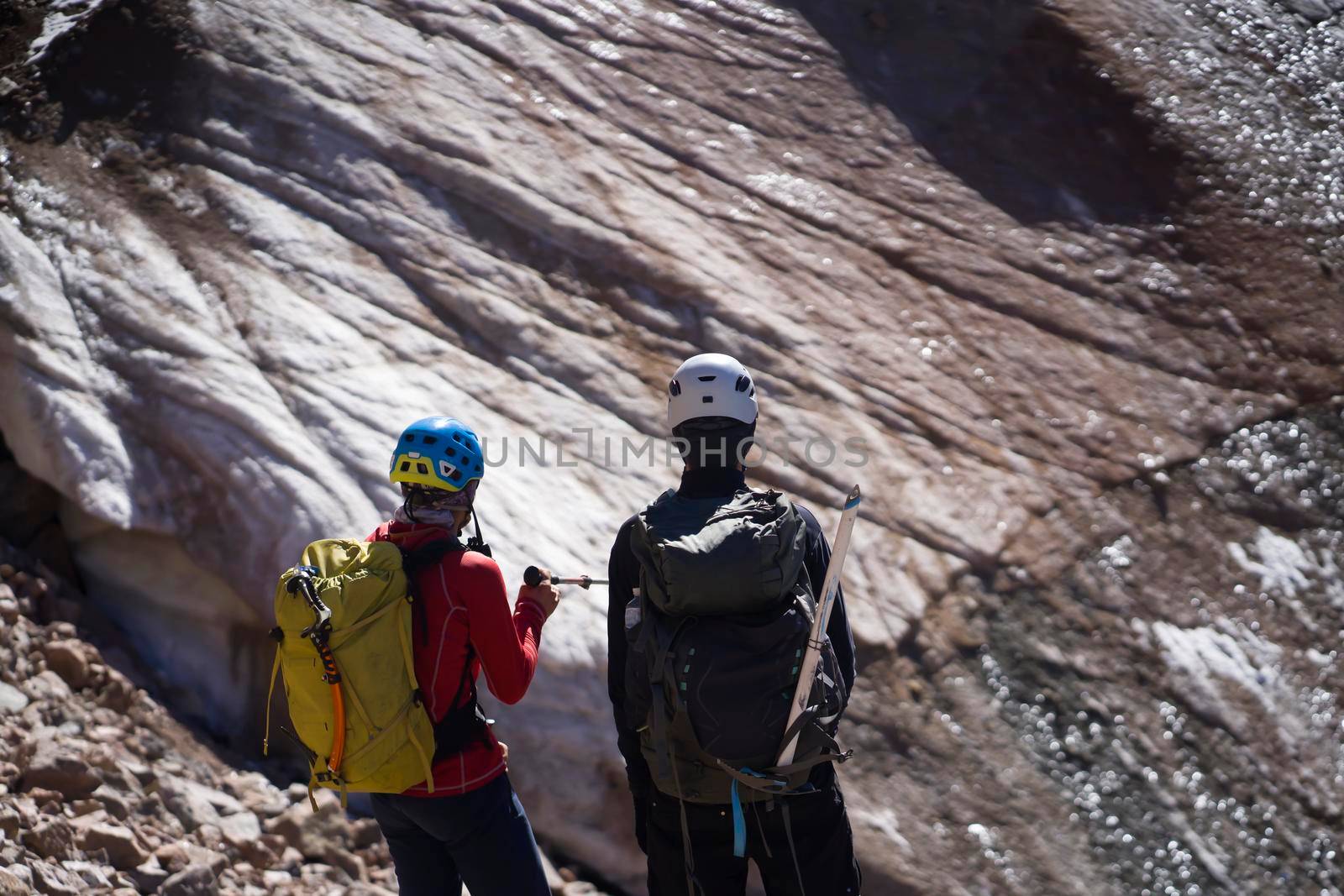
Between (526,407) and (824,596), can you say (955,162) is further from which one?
(824,596)

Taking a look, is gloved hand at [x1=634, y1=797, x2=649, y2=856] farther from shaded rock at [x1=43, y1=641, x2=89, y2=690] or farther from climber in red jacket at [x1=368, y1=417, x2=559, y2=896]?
shaded rock at [x1=43, y1=641, x2=89, y2=690]

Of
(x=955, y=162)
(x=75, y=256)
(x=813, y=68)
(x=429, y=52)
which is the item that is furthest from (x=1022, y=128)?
(x=75, y=256)

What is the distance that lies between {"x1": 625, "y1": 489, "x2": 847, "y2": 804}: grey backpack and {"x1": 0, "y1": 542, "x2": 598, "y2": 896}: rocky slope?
2026mm

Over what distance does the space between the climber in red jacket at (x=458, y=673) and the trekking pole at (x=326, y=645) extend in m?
0.20

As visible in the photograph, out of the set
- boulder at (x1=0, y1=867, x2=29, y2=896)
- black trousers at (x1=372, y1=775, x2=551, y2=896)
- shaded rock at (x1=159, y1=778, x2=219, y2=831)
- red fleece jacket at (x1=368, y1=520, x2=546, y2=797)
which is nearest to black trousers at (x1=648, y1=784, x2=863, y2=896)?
black trousers at (x1=372, y1=775, x2=551, y2=896)

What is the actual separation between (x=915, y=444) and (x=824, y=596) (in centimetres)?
354

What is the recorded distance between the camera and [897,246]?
23.3 feet

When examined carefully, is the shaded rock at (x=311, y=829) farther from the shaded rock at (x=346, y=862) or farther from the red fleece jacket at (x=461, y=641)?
the red fleece jacket at (x=461, y=641)

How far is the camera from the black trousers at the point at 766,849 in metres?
2.80

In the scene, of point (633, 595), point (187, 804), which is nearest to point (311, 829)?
point (187, 804)

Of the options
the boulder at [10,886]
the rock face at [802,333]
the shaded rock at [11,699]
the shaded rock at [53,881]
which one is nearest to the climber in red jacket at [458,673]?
the boulder at [10,886]

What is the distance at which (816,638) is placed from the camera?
2.72 m

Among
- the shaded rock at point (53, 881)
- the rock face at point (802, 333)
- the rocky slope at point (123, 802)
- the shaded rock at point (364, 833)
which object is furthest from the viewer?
the rock face at point (802, 333)

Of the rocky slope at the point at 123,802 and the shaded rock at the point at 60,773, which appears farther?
the shaded rock at the point at 60,773
